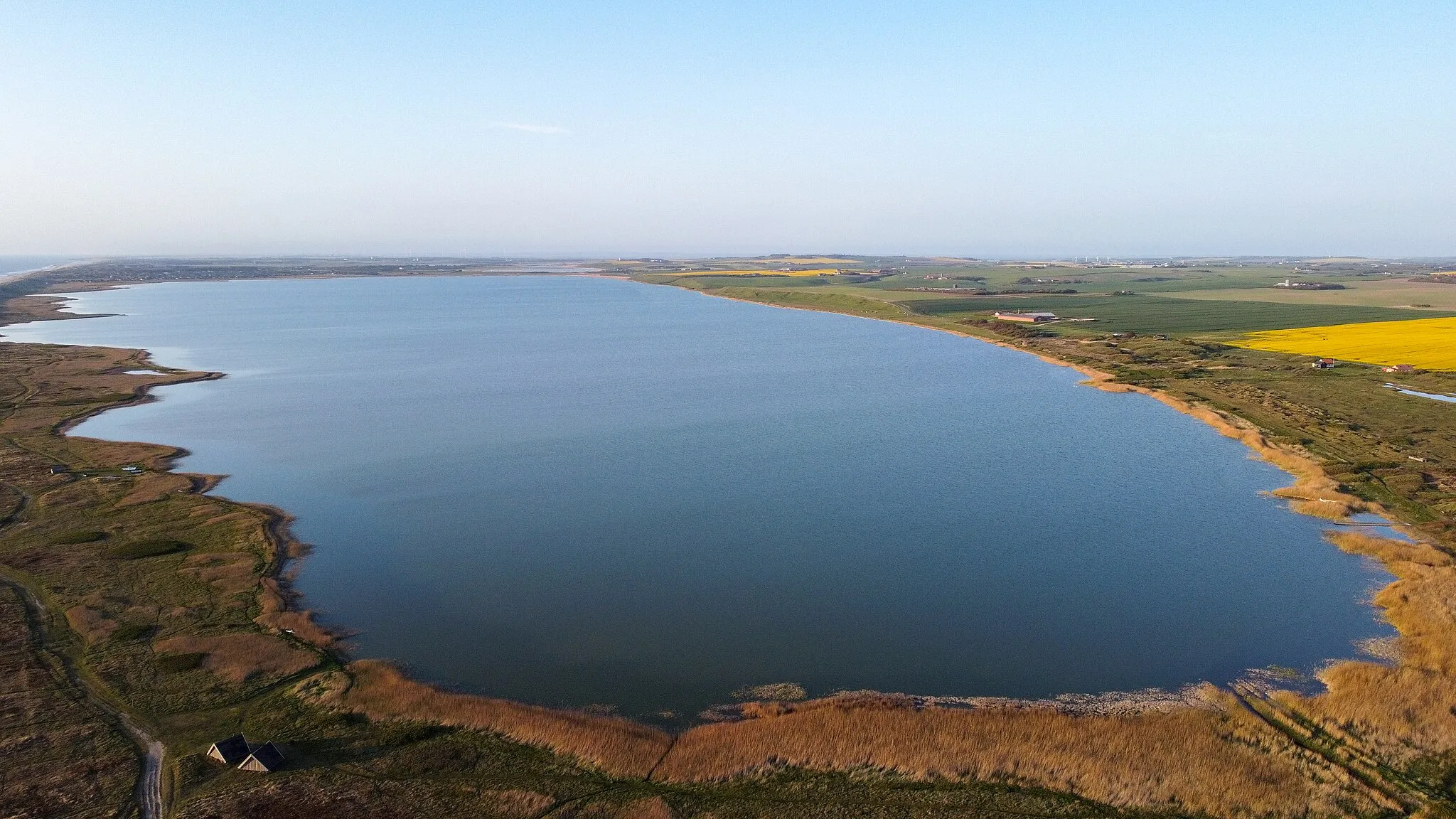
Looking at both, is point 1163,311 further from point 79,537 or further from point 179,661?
point 179,661

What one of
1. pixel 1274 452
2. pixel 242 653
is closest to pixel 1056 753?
pixel 242 653

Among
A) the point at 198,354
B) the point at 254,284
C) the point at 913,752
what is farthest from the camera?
the point at 254,284

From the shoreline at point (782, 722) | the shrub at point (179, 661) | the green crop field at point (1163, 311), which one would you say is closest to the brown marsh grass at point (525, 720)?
the shoreline at point (782, 722)

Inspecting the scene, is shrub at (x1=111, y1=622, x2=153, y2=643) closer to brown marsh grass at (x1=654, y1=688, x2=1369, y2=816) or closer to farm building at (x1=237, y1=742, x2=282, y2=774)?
farm building at (x1=237, y1=742, x2=282, y2=774)

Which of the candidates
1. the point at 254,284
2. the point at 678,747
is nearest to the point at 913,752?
the point at 678,747

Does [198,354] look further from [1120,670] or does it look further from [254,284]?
[254,284]

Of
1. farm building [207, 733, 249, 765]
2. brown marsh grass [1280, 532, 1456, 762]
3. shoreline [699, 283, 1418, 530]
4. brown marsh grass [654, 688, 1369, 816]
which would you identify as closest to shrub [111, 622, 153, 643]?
farm building [207, 733, 249, 765]
